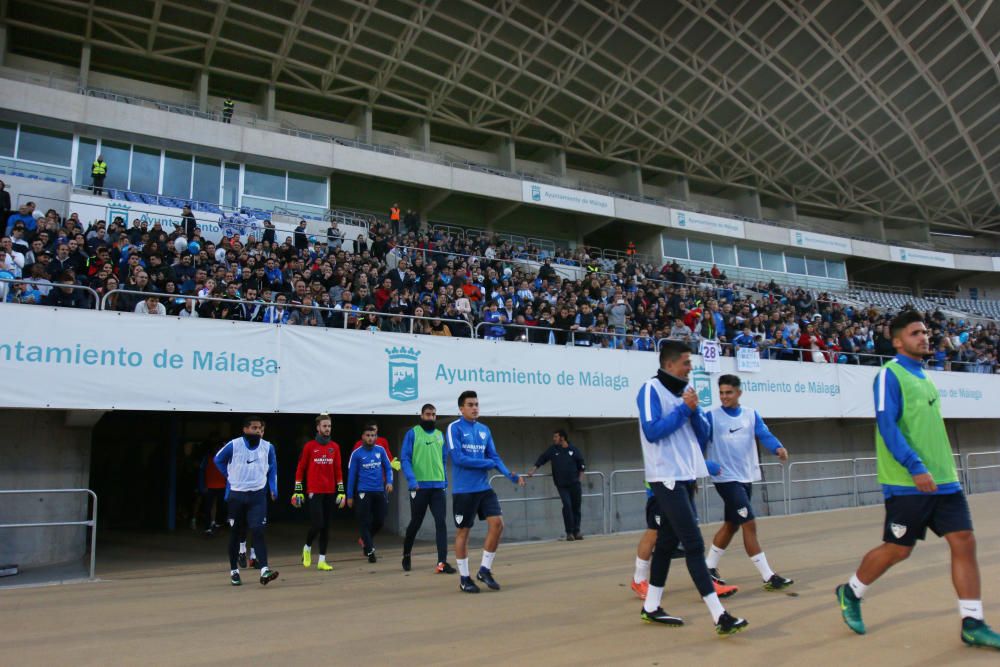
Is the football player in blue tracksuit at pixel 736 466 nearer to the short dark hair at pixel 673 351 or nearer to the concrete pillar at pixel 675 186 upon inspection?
the short dark hair at pixel 673 351

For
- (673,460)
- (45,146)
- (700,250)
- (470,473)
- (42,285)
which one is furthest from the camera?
(700,250)

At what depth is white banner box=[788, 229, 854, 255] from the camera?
3766cm

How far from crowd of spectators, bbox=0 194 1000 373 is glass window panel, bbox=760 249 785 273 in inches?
477

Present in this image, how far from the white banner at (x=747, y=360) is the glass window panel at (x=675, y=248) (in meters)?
18.2

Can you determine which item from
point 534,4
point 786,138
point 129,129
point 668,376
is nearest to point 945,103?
point 786,138

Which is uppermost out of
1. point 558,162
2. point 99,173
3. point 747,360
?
point 558,162

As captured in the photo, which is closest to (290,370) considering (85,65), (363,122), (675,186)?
(85,65)

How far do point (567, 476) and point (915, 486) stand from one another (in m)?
8.71

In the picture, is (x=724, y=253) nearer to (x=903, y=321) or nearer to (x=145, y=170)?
(x=145, y=170)

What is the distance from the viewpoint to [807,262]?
39062 millimetres

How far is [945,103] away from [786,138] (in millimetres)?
7201

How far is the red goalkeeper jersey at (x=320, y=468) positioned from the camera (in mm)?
9805

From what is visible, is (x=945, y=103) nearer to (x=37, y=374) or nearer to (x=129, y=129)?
(x=129, y=129)

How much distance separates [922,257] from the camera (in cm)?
4175
